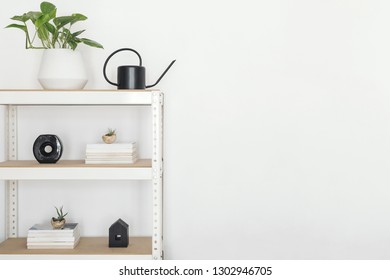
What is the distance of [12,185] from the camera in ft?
8.29

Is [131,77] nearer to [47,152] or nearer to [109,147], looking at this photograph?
[109,147]

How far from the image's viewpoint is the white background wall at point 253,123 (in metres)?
2.52

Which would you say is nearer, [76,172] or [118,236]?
[76,172]

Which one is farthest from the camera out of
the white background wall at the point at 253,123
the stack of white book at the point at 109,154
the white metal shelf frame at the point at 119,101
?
the white background wall at the point at 253,123

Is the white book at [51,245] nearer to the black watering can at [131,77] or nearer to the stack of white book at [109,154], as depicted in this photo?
the stack of white book at [109,154]

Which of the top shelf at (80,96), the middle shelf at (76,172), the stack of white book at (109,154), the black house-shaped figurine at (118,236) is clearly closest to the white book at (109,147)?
the stack of white book at (109,154)

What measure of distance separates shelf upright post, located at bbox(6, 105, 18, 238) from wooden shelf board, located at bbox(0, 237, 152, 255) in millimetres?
62

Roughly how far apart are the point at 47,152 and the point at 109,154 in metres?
0.28

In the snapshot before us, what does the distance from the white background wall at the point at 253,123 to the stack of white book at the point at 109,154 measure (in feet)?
0.77

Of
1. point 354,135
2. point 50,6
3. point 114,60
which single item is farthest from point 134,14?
point 354,135

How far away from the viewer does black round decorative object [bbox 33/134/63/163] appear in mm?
2326

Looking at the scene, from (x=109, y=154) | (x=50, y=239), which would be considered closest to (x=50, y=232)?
(x=50, y=239)

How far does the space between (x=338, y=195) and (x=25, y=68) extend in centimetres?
159

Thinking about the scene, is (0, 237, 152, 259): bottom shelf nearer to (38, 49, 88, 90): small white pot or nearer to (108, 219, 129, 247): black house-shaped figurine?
(108, 219, 129, 247): black house-shaped figurine
